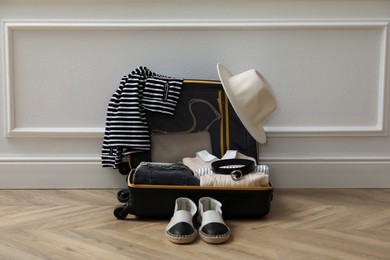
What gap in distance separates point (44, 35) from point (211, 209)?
0.96m

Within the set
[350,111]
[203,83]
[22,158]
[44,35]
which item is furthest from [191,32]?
[22,158]

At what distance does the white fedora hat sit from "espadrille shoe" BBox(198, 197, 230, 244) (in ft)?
0.97

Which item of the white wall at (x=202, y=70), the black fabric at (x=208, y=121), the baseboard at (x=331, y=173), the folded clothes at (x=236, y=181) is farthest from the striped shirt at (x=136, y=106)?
the baseboard at (x=331, y=173)

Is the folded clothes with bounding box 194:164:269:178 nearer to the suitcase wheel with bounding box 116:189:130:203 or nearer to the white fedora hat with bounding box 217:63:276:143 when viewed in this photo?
the white fedora hat with bounding box 217:63:276:143

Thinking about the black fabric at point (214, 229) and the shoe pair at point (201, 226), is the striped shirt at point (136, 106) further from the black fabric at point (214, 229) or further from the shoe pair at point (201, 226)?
the black fabric at point (214, 229)

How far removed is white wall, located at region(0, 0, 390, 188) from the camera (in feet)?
6.66

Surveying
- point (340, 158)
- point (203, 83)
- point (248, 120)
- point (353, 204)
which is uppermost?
point (203, 83)

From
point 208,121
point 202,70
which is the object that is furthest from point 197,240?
point 202,70

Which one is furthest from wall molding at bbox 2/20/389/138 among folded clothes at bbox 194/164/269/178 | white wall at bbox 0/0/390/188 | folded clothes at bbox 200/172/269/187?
folded clothes at bbox 200/172/269/187

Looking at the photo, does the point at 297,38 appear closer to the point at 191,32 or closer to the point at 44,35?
the point at 191,32

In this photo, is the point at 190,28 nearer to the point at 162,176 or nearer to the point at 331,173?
the point at 162,176

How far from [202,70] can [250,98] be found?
38 centimetres

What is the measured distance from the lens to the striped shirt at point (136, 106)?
191 centimetres

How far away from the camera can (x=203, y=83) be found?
6.41ft
